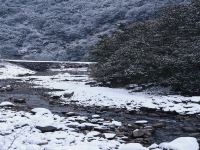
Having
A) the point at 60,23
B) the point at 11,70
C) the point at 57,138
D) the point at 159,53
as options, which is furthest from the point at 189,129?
the point at 60,23

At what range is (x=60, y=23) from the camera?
6366cm

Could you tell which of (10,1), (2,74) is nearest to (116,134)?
(2,74)

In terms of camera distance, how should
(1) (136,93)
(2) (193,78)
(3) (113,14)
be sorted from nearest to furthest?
(2) (193,78) < (1) (136,93) < (3) (113,14)

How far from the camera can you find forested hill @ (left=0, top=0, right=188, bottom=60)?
5556cm

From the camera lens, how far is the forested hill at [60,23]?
2188 inches

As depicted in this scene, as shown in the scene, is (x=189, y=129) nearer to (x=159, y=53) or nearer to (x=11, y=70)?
(x=159, y=53)

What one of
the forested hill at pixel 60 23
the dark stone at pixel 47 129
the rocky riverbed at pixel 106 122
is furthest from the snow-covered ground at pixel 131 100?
the forested hill at pixel 60 23

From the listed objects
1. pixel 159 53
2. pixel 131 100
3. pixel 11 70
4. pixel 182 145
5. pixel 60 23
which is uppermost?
pixel 60 23

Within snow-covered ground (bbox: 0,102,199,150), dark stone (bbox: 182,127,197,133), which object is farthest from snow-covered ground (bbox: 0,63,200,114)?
snow-covered ground (bbox: 0,102,199,150)

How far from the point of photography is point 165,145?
9.34 m

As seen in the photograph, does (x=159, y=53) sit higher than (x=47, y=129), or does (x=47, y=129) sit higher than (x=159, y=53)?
(x=159, y=53)

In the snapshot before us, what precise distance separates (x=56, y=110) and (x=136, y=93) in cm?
459

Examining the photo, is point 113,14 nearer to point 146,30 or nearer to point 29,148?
point 146,30

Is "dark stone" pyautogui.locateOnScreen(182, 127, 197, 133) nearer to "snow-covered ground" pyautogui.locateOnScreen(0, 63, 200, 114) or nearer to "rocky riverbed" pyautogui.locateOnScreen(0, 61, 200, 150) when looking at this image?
"rocky riverbed" pyautogui.locateOnScreen(0, 61, 200, 150)
